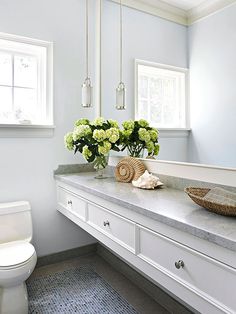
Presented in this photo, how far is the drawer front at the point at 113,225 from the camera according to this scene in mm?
1287

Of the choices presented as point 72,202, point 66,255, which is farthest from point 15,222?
point 66,255

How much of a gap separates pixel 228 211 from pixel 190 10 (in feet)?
3.83

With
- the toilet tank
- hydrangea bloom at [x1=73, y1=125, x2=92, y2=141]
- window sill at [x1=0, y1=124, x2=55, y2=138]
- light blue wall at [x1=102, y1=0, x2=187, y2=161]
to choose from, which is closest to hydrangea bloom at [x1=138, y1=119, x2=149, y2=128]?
light blue wall at [x1=102, y1=0, x2=187, y2=161]

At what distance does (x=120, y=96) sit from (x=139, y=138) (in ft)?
1.45

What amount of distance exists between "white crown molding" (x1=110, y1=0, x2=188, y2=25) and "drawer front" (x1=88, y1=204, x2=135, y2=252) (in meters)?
1.23

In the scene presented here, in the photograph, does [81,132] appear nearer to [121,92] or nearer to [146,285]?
[121,92]

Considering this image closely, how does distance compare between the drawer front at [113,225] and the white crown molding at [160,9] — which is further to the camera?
the white crown molding at [160,9]

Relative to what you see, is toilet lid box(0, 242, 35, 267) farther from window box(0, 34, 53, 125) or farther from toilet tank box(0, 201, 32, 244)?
window box(0, 34, 53, 125)

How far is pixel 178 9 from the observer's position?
157 centimetres

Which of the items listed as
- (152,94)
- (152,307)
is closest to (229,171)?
(152,94)

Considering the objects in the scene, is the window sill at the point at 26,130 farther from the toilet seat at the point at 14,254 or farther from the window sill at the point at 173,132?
the window sill at the point at 173,132

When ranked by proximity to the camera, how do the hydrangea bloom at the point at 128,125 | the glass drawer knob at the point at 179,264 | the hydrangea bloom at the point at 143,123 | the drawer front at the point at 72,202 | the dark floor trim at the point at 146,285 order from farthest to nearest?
the hydrangea bloom at the point at 128,125 → the hydrangea bloom at the point at 143,123 → the drawer front at the point at 72,202 → the dark floor trim at the point at 146,285 → the glass drawer knob at the point at 179,264

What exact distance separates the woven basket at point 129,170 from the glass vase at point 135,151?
15 cm

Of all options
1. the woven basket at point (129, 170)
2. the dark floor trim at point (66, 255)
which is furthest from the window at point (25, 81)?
the dark floor trim at point (66, 255)
